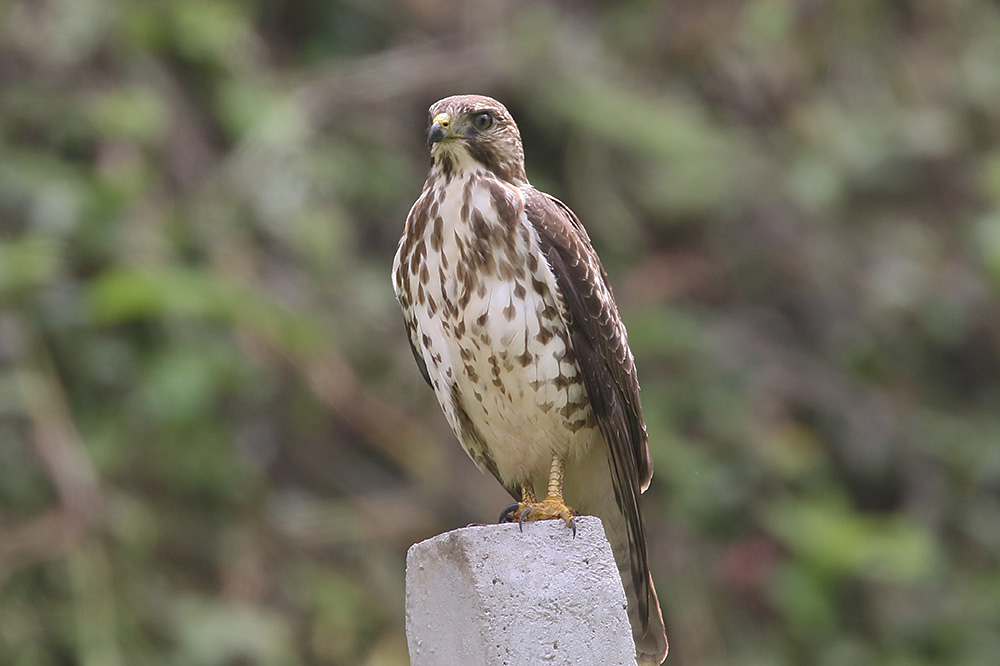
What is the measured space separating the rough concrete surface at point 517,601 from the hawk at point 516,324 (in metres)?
0.33

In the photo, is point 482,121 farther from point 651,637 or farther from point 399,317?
point 399,317

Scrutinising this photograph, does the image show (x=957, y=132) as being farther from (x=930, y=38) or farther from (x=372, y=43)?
(x=372, y=43)

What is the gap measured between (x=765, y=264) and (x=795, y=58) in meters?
1.23

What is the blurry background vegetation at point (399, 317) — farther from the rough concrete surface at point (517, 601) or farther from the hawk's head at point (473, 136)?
the rough concrete surface at point (517, 601)

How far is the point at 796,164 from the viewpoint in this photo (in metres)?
7.89

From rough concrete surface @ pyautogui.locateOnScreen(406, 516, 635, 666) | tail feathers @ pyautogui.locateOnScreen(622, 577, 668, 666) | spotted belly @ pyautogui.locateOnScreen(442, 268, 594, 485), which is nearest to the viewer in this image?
rough concrete surface @ pyautogui.locateOnScreen(406, 516, 635, 666)

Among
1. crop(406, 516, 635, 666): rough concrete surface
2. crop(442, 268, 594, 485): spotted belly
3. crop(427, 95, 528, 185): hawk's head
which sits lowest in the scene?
crop(406, 516, 635, 666): rough concrete surface

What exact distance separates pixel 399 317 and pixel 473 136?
11.8 ft

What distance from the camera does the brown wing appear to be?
311 cm

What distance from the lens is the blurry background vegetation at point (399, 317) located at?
5.61m

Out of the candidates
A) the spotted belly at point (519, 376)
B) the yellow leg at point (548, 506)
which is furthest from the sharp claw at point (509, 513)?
the spotted belly at point (519, 376)

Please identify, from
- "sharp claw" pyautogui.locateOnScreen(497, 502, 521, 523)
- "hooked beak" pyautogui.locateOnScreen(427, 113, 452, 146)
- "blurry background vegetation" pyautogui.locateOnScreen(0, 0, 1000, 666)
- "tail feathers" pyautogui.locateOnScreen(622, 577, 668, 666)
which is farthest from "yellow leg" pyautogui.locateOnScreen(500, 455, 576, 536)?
"blurry background vegetation" pyautogui.locateOnScreen(0, 0, 1000, 666)

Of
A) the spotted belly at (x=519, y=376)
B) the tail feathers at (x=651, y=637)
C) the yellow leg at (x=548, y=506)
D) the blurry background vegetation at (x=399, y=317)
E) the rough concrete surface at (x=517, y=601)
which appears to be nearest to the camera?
the rough concrete surface at (x=517, y=601)

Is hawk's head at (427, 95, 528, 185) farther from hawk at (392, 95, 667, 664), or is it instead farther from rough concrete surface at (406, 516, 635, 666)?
rough concrete surface at (406, 516, 635, 666)
